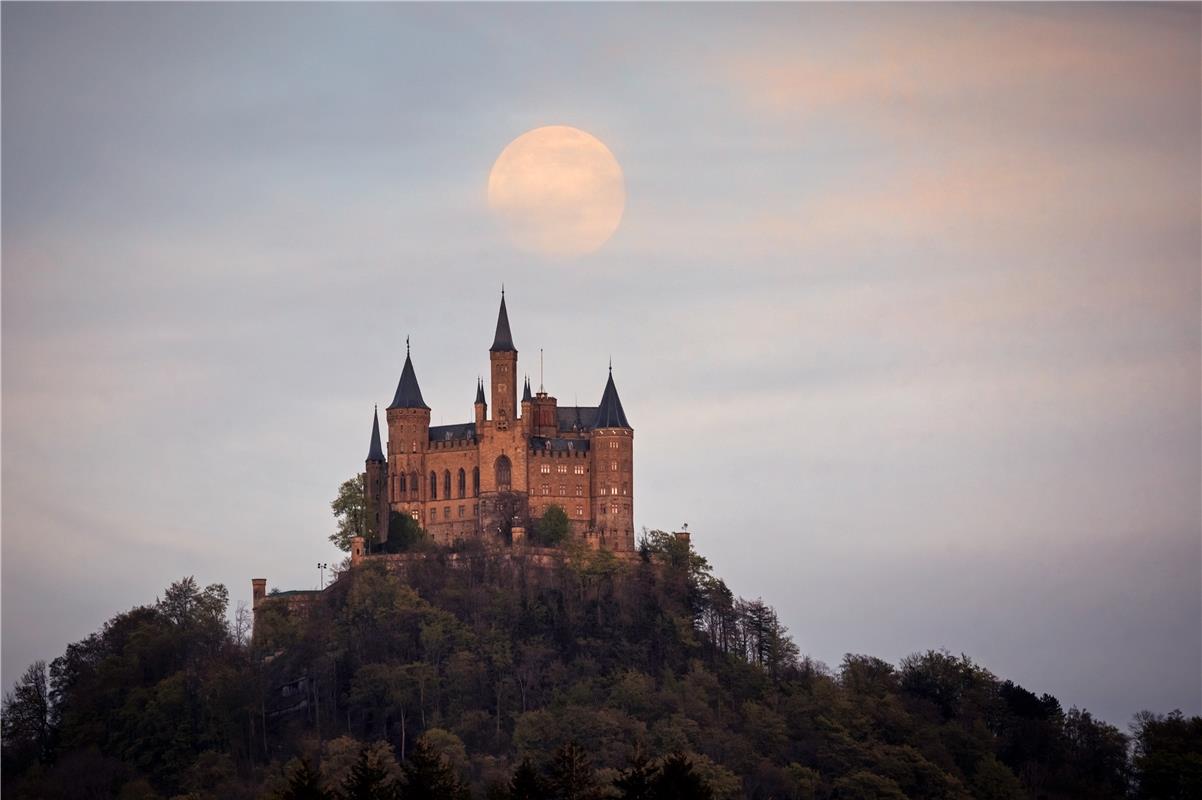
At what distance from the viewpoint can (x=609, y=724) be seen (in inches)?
5059

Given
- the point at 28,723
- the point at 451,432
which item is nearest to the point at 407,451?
the point at 451,432

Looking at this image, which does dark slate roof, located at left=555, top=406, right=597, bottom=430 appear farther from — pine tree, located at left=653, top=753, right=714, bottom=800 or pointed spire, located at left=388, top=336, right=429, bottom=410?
pine tree, located at left=653, top=753, right=714, bottom=800

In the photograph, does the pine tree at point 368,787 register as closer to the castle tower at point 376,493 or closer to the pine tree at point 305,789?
the pine tree at point 305,789

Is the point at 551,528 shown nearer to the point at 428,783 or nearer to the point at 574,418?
the point at 574,418

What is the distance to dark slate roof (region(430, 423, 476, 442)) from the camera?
147m

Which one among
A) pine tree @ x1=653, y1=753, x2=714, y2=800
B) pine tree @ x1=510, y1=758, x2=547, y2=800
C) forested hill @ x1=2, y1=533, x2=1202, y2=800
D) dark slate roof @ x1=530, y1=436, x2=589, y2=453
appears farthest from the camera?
dark slate roof @ x1=530, y1=436, x2=589, y2=453

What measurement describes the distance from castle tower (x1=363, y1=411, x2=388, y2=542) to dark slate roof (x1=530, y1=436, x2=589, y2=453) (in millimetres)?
9524

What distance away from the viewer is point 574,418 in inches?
5842

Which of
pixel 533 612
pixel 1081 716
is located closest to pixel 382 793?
pixel 533 612

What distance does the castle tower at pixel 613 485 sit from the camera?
474 feet

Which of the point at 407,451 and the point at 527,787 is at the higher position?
the point at 407,451

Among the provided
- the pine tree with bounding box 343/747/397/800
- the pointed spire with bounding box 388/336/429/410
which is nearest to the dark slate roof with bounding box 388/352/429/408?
the pointed spire with bounding box 388/336/429/410

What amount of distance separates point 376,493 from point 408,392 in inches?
257

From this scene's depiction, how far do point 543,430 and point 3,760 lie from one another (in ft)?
120
